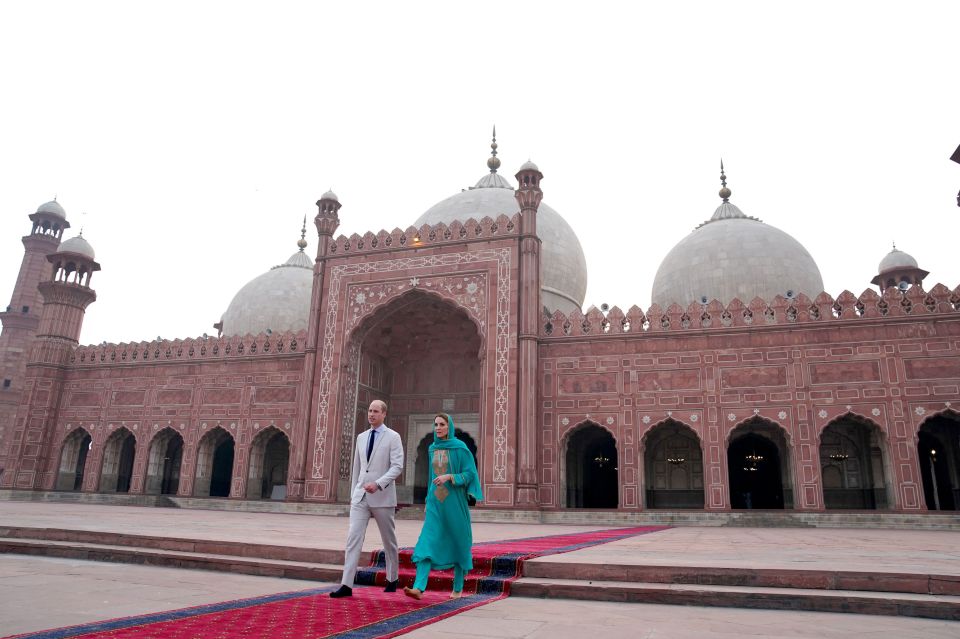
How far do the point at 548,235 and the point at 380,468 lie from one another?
15.2 meters

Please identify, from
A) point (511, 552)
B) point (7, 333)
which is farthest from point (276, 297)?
point (511, 552)

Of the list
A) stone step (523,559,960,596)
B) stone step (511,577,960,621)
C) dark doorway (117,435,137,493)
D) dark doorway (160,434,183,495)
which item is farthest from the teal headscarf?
dark doorway (160,434,183,495)

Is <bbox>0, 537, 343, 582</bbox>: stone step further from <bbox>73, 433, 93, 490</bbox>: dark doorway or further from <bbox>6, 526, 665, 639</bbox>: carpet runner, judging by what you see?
<bbox>73, 433, 93, 490</bbox>: dark doorway

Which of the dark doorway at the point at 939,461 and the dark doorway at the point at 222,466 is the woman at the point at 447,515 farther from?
the dark doorway at the point at 222,466

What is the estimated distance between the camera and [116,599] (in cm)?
328

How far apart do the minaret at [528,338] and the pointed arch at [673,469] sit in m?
3.41

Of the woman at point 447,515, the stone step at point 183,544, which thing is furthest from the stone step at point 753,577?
the stone step at point 183,544

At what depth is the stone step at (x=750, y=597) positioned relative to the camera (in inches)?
128

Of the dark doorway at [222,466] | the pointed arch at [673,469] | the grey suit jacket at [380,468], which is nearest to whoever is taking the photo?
the grey suit jacket at [380,468]

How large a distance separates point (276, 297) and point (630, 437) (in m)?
13.8

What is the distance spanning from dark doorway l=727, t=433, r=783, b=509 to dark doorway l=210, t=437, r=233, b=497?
13.4 meters

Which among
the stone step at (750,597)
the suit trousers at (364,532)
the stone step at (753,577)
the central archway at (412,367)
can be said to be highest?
the central archway at (412,367)

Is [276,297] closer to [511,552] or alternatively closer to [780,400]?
[780,400]

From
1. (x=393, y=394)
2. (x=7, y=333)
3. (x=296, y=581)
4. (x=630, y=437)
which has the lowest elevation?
(x=296, y=581)
